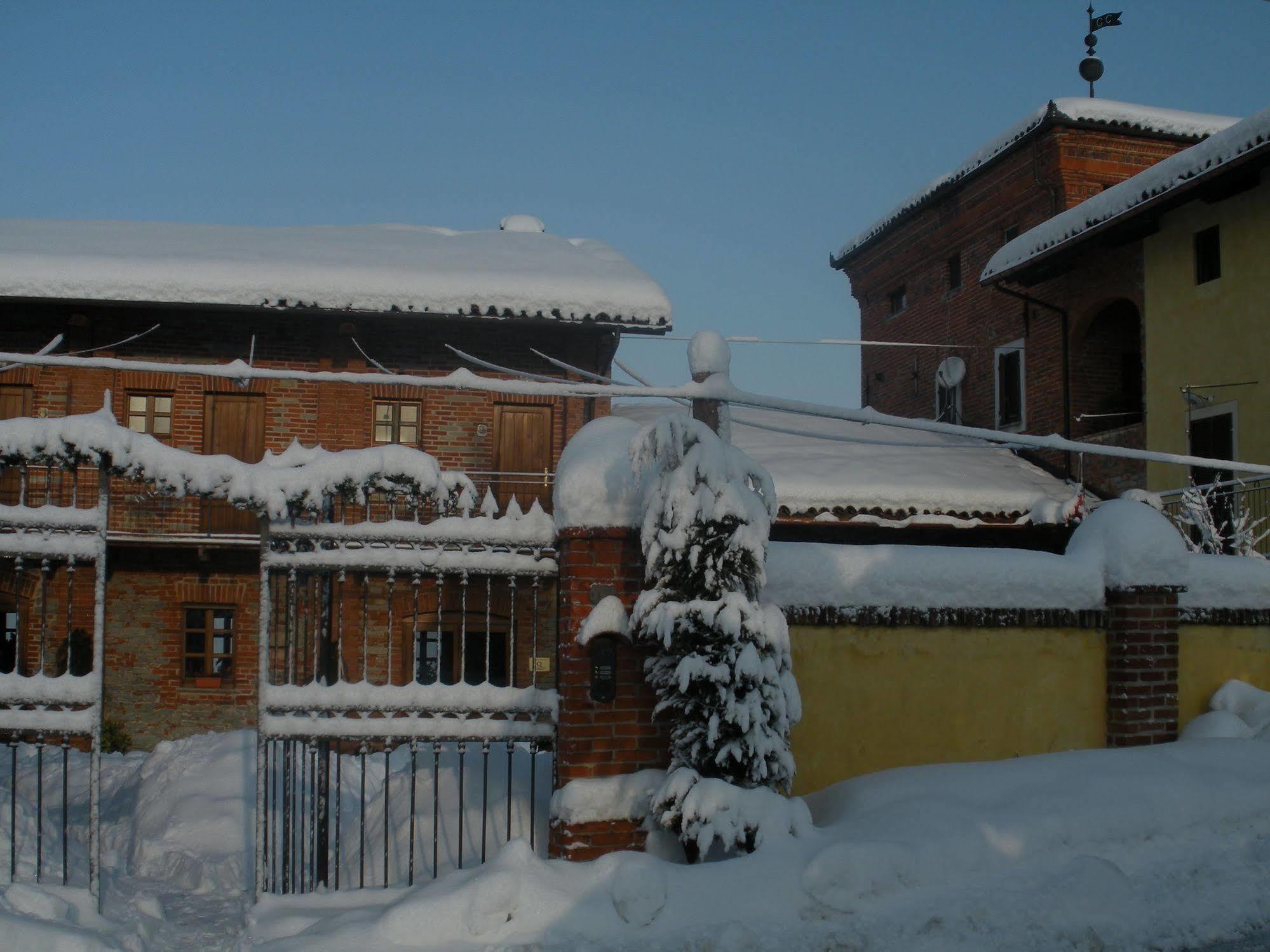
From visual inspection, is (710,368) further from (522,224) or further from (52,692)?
(522,224)

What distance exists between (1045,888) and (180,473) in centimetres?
431

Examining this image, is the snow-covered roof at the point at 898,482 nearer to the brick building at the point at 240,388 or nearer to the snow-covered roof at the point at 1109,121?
the brick building at the point at 240,388

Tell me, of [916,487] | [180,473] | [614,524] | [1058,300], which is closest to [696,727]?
[614,524]

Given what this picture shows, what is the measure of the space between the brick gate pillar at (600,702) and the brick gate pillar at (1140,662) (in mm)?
2709

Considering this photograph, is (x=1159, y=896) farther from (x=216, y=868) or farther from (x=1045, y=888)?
(x=216, y=868)

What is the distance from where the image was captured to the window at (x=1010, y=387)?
59.1 feet

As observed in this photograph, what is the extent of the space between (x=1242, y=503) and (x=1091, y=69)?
1174cm

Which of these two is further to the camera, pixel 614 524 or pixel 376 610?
pixel 376 610

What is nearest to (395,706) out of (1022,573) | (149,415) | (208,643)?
(1022,573)

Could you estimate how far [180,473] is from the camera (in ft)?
17.0

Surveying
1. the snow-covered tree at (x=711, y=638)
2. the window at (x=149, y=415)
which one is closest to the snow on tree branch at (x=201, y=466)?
the snow-covered tree at (x=711, y=638)

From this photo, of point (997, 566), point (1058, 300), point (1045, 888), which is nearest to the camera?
point (1045, 888)

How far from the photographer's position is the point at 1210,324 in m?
13.8

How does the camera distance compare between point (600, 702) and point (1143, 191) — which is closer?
point (600, 702)
